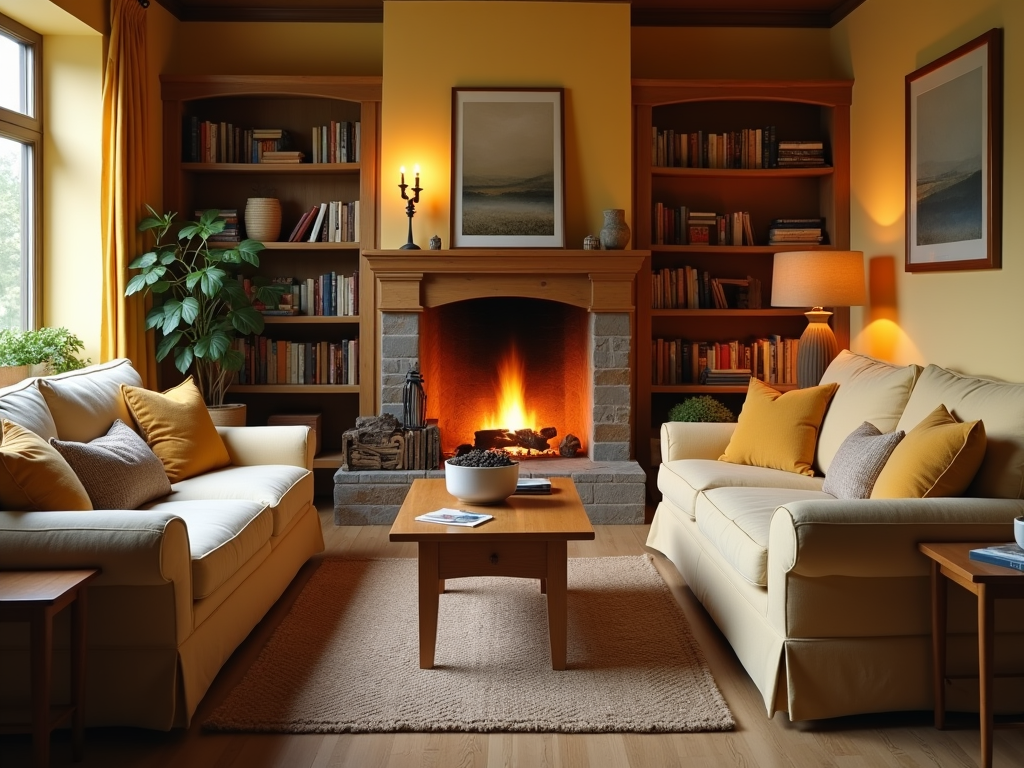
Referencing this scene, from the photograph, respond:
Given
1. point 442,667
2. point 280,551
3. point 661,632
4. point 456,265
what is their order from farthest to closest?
point 456,265 < point 280,551 < point 661,632 < point 442,667

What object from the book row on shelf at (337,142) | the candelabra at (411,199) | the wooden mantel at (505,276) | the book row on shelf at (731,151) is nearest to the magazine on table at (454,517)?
the wooden mantel at (505,276)

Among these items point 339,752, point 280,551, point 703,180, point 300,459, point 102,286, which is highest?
point 703,180

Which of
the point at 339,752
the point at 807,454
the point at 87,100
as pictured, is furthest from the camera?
the point at 87,100

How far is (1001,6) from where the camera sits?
12.4 ft

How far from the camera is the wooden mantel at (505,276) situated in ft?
16.6

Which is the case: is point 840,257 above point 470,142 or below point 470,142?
below

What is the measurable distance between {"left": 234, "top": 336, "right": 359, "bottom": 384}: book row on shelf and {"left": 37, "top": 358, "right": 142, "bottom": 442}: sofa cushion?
176cm

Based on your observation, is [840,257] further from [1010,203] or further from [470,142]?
[470,142]

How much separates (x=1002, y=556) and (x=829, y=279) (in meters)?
2.65

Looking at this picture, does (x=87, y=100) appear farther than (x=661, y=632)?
Yes

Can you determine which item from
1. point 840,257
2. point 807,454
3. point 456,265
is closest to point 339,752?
point 807,454

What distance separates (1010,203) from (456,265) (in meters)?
2.69

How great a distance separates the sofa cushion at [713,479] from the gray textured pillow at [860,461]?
0.29m

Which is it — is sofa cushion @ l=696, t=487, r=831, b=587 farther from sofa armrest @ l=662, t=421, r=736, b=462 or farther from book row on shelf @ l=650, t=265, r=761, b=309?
book row on shelf @ l=650, t=265, r=761, b=309
